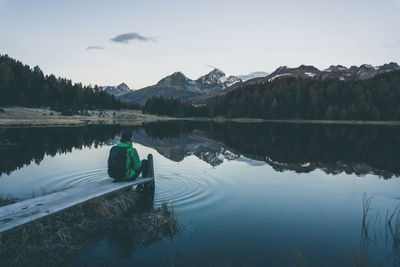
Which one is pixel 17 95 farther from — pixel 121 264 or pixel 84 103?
pixel 121 264

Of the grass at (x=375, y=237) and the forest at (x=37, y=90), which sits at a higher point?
the forest at (x=37, y=90)

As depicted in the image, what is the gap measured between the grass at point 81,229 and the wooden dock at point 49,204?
0.33 meters

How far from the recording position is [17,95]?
104 meters

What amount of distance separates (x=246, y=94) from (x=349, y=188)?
163810 mm

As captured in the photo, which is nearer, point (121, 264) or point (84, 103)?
point (121, 264)

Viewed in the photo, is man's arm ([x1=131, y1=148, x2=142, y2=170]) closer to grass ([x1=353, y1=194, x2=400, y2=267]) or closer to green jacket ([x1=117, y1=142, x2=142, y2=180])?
green jacket ([x1=117, y1=142, x2=142, y2=180])

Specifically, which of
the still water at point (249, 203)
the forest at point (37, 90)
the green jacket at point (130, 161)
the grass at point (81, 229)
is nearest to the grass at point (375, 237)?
the still water at point (249, 203)

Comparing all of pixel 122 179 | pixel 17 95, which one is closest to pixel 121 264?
pixel 122 179

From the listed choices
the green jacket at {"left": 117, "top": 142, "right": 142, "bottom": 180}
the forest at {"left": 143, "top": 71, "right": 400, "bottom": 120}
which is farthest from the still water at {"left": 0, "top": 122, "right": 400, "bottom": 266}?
the forest at {"left": 143, "top": 71, "right": 400, "bottom": 120}

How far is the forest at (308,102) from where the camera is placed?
134 metres

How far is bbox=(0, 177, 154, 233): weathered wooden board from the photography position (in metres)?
8.06

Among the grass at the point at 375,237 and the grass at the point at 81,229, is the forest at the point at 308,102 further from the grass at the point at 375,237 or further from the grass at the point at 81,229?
the grass at the point at 81,229

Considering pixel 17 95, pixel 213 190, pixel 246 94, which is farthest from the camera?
pixel 246 94

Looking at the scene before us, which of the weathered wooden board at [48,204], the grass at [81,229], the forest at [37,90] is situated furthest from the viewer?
the forest at [37,90]
